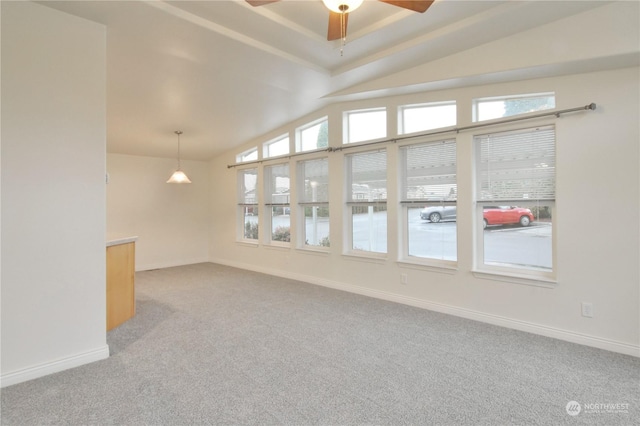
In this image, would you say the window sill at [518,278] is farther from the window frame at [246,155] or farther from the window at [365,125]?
the window frame at [246,155]

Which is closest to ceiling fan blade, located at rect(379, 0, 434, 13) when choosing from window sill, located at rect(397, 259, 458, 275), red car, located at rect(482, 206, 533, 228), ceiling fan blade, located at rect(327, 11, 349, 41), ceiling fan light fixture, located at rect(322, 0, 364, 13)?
ceiling fan light fixture, located at rect(322, 0, 364, 13)

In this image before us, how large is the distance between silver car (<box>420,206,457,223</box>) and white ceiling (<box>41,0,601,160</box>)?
1.67 meters

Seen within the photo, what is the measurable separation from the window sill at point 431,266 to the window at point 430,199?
0.15 metres

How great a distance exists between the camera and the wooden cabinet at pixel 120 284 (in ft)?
11.4

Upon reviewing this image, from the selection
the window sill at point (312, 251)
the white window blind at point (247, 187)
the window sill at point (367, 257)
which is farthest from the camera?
the white window blind at point (247, 187)

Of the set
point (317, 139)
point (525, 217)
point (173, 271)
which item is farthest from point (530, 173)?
point (173, 271)

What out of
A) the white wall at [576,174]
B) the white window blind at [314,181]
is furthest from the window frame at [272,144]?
the white wall at [576,174]

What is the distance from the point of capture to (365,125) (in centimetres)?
477

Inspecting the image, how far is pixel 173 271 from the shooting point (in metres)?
6.50

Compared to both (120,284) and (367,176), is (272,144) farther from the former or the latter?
(120,284)

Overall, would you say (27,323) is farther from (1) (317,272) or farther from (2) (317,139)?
(2) (317,139)

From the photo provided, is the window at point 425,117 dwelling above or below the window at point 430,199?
above

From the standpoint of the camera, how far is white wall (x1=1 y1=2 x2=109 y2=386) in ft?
7.66

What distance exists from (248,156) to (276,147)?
898mm
